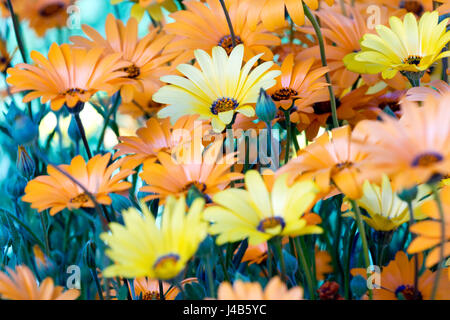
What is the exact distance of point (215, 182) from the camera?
424 mm

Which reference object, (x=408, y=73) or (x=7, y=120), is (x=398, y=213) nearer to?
(x=408, y=73)

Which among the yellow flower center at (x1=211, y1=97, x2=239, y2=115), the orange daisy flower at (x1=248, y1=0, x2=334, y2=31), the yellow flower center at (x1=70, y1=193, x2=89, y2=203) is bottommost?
the yellow flower center at (x1=70, y1=193, x2=89, y2=203)

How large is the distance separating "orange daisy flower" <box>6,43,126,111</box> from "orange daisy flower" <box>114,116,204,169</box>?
5 centimetres

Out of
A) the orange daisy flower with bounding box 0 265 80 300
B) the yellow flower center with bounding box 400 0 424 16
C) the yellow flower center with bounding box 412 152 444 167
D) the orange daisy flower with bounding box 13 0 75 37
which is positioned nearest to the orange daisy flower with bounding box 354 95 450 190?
the yellow flower center with bounding box 412 152 444 167

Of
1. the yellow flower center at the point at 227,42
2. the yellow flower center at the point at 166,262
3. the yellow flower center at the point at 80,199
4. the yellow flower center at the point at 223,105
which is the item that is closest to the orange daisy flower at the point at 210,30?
the yellow flower center at the point at 227,42

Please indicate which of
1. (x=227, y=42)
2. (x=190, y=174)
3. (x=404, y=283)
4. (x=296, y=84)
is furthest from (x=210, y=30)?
(x=404, y=283)

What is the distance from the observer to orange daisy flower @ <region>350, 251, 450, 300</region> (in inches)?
16.0

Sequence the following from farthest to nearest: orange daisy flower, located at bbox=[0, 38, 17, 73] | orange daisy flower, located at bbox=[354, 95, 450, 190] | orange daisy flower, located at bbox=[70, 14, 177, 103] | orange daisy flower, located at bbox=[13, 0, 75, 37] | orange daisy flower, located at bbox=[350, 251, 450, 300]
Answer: orange daisy flower, located at bbox=[13, 0, 75, 37] < orange daisy flower, located at bbox=[0, 38, 17, 73] < orange daisy flower, located at bbox=[70, 14, 177, 103] < orange daisy flower, located at bbox=[350, 251, 450, 300] < orange daisy flower, located at bbox=[354, 95, 450, 190]

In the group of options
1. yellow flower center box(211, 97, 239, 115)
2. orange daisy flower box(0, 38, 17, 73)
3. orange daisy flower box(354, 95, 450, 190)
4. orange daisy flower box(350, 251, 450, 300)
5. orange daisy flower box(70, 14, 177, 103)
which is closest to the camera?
orange daisy flower box(354, 95, 450, 190)

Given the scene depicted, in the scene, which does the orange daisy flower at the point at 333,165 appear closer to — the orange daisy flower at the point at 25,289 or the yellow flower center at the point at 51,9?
the orange daisy flower at the point at 25,289

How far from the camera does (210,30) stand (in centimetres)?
63

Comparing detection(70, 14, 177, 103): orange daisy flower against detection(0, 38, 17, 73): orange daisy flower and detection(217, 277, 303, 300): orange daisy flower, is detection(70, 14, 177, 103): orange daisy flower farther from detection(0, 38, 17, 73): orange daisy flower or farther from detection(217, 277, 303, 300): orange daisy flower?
detection(217, 277, 303, 300): orange daisy flower
